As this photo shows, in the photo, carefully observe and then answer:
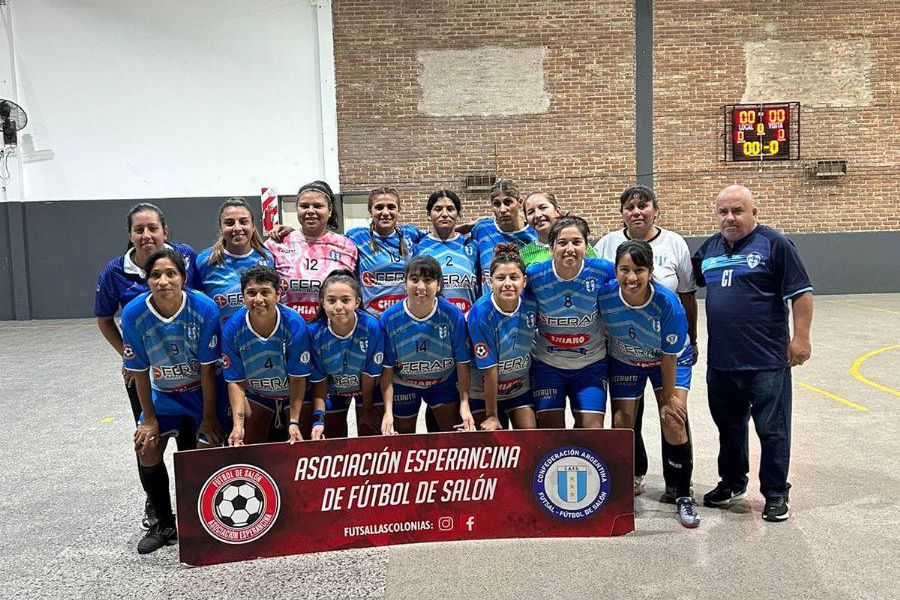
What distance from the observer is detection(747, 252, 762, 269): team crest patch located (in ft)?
11.9

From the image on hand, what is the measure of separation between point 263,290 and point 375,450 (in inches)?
40.0

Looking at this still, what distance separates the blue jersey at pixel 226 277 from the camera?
387 cm

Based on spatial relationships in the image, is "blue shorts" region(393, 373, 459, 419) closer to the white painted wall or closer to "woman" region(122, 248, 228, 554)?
"woman" region(122, 248, 228, 554)

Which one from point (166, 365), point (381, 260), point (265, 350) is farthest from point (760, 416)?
point (166, 365)

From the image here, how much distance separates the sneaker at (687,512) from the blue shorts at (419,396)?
1.41 metres

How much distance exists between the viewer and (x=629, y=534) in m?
3.54

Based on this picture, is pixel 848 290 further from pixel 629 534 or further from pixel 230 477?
pixel 230 477

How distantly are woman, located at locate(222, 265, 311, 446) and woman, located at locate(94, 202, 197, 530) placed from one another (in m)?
0.46

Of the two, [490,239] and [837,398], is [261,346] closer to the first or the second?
[490,239]

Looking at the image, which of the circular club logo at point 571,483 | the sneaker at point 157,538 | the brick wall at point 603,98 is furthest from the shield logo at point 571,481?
the brick wall at point 603,98

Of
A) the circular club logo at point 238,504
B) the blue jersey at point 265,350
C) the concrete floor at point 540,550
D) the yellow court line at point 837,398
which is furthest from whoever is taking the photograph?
the yellow court line at point 837,398

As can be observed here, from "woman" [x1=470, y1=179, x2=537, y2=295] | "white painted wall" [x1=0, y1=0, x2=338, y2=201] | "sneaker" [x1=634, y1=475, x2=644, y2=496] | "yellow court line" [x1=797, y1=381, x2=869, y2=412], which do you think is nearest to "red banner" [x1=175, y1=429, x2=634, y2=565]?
"sneaker" [x1=634, y1=475, x2=644, y2=496]

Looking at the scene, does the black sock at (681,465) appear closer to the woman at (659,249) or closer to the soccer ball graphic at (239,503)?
the woman at (659,249)

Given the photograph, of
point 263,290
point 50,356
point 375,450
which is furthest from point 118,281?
point 50,356
